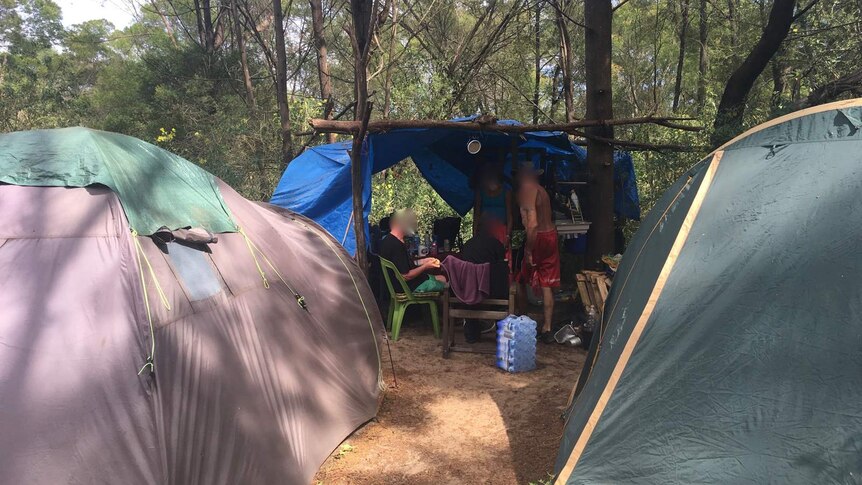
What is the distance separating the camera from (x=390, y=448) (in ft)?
12.9

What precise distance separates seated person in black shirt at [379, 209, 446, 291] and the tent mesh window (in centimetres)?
312

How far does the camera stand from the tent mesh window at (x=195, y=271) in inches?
113

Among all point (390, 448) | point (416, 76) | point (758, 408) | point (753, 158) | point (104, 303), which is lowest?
point (390, 448)

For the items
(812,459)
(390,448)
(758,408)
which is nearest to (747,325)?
(758,408)

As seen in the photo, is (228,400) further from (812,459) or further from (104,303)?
(812,459)

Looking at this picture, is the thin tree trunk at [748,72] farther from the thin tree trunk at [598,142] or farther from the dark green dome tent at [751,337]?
the dark green dome tent at [751,337]

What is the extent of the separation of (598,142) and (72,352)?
6.28 metres

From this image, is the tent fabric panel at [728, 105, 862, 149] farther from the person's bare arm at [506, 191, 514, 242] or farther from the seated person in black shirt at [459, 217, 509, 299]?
the person's bare arm at [506, 191, 514, 242]

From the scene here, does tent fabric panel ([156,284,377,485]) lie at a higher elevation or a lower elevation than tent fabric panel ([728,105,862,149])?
lower

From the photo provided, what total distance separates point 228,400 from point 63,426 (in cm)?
77

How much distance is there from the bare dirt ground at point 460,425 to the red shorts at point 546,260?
75cm

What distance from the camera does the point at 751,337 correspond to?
8.00 ft

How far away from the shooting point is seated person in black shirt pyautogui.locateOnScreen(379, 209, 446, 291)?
20.1 ft

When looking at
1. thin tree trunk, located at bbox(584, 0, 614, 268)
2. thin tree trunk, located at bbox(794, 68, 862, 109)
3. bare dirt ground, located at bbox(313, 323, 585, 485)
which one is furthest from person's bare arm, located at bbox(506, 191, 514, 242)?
thin tree trunk, located at bbox(794, 68, 862, 109)
